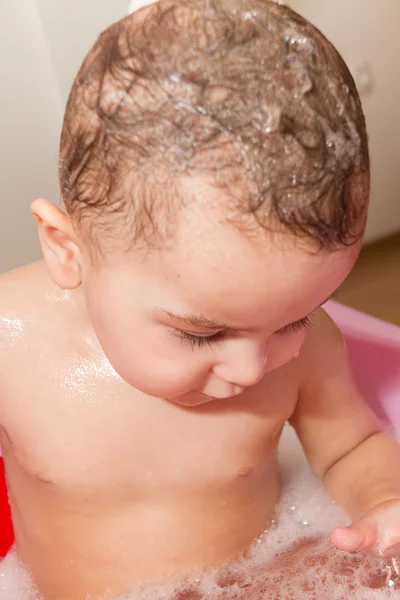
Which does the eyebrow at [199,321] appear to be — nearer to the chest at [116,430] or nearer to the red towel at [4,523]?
the chest at [116,430]

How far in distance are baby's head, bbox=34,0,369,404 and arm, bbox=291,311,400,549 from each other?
0.29m

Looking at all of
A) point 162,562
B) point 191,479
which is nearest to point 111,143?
point 191,479

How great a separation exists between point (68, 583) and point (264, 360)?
446 mm

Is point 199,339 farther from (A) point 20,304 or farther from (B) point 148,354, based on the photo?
(A) point 20,304

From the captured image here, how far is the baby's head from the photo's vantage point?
52cm

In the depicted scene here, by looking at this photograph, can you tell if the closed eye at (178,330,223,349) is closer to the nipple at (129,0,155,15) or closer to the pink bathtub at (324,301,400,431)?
the nipple at (129,0,155,15)

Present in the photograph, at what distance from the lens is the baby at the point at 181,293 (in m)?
0.53

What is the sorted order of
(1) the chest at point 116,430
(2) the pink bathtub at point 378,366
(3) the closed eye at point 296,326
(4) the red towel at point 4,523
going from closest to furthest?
(3) the closed eye at point 296,326
(1) the chest at point 116,430
(4) the red towel at point 4,523
(2) the pink bathtub at point 378,366

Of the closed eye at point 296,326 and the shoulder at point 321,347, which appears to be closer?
the closed eye at point 296,326

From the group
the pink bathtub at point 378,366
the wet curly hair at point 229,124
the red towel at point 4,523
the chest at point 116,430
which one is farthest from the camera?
the pink bathtub at point 378,366

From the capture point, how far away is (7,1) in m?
1.09

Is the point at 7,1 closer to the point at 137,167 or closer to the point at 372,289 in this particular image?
the point at 137,167

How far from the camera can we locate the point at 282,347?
2.15 ft

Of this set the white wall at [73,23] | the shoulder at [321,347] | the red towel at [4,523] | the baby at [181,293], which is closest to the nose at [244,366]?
the baby at [181,293]
